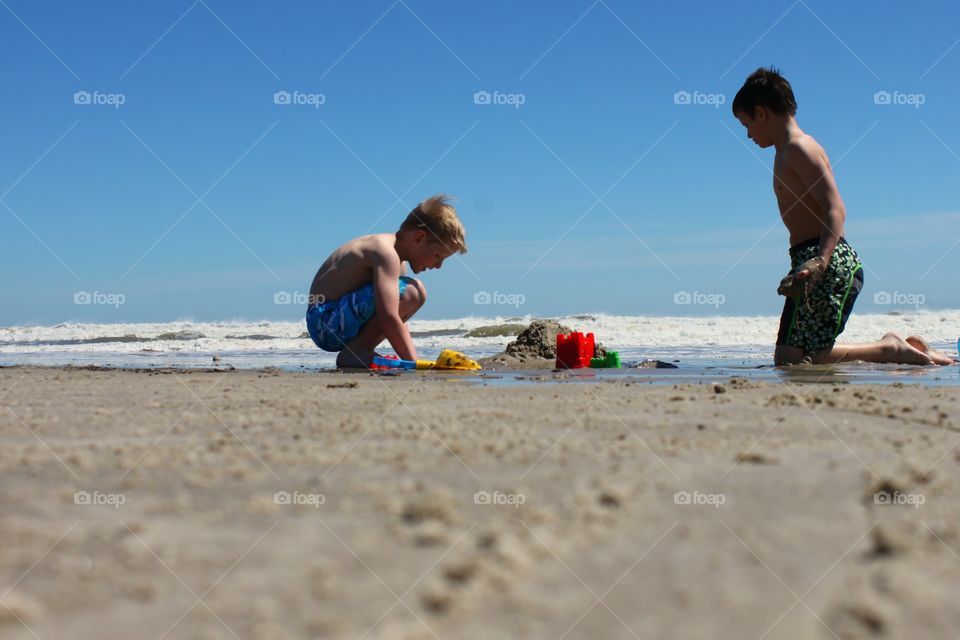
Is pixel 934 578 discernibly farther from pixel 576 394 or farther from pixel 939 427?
pixel 576 394

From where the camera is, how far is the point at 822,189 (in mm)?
4996

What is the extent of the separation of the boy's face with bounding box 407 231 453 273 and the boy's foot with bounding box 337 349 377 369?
2.18ft

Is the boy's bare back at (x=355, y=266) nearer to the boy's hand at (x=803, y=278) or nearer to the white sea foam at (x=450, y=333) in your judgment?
the boy's hand at (x=803, y=278)

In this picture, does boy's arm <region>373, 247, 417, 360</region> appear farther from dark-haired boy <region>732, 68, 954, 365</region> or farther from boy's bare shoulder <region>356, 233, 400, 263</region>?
dark-haired boy <region>732, 68, 954, 365</region>

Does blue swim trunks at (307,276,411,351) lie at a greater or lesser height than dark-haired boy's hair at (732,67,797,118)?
lesser

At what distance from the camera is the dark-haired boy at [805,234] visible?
498 centimetres

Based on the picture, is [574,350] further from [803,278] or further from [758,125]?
[758,125]

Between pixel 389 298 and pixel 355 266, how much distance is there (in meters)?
0.40

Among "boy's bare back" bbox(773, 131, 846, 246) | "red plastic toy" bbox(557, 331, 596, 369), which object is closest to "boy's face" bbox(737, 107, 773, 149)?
"boy's bare back" bbox(773, 131, 846, 246)

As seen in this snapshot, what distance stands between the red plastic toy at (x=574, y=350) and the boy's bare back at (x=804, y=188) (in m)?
1.46

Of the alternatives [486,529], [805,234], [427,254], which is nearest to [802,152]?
[805,234]

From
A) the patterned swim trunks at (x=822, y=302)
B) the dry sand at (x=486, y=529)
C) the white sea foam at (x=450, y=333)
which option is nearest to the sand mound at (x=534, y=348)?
the patterned swim trunks at (x=822, y=302)

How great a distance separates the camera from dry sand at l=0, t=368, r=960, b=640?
3.43 feet

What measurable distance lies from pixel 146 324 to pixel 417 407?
77.2 ft
